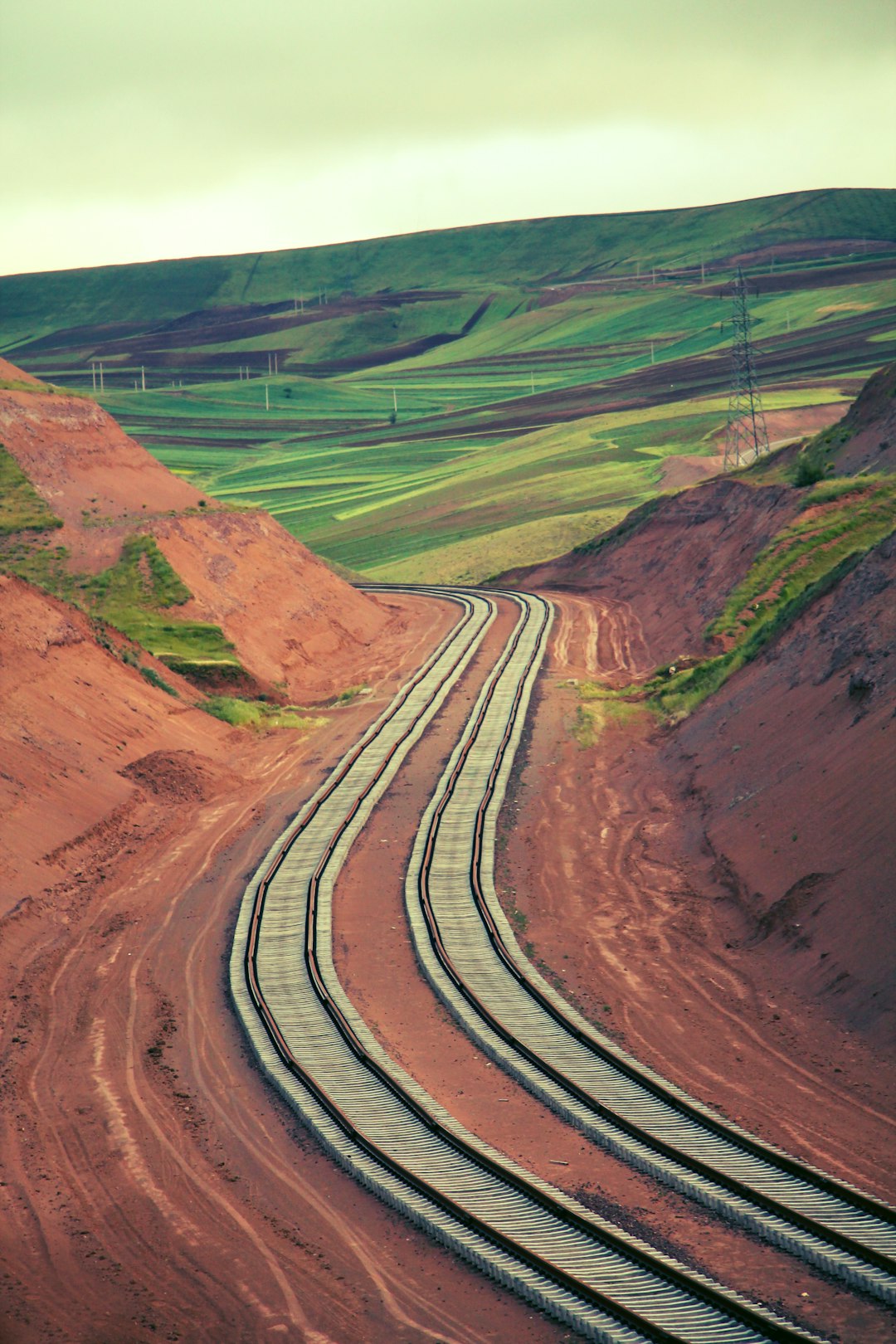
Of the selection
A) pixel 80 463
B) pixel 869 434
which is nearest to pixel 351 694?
pixel 80 463

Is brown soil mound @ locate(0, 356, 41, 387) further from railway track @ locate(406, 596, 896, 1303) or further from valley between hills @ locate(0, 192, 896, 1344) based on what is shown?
railway track @ locate(406, 596, 896, 1303)

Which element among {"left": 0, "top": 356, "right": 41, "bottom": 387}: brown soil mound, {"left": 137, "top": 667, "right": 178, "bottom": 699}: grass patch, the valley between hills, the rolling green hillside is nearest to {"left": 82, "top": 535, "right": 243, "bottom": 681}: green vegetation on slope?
the valley between hills

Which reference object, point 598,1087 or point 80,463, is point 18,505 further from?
point 598,1087

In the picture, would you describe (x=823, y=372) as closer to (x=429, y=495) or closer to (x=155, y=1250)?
(x=429, y=495)

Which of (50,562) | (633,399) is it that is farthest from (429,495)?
(50,562)

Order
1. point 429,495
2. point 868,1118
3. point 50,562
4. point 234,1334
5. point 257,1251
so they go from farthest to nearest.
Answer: point 429,495, point 50,562, point 868,1118, point 257,1251, point 234,1334

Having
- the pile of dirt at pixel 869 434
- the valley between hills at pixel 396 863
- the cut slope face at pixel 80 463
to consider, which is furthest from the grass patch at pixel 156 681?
the pile of dirt at pixel 869 434
